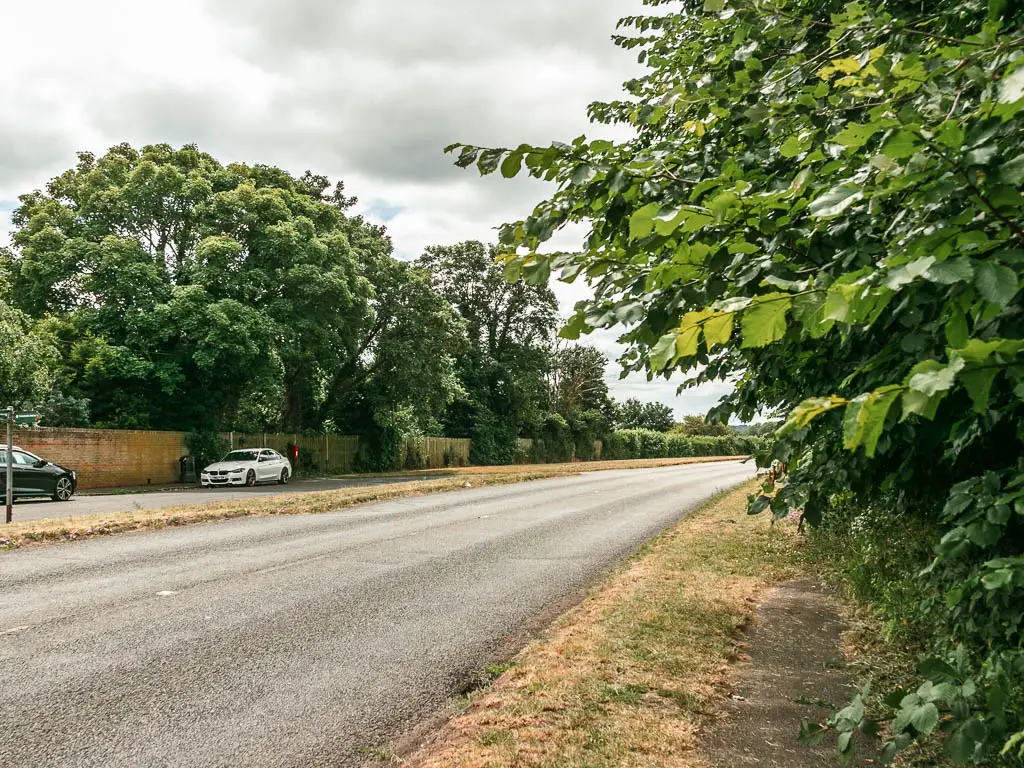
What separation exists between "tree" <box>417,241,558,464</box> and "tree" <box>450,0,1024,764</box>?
151 feet

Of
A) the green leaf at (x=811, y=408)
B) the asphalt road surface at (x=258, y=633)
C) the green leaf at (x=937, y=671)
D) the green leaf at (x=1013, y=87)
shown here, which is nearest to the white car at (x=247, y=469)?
the asphalt road surface at (x=258, y=633)

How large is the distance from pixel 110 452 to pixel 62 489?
18.0 ft

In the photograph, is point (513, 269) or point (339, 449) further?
point (339, 449)

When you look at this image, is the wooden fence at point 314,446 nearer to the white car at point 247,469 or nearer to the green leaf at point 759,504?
the white car at point 247,469

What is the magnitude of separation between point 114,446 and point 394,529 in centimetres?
1691

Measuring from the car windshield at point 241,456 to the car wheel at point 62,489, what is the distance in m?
6.25

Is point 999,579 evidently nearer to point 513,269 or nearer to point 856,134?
point 856,134

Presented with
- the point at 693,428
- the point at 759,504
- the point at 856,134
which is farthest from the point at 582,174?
the point at 693,428

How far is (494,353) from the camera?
176 feet

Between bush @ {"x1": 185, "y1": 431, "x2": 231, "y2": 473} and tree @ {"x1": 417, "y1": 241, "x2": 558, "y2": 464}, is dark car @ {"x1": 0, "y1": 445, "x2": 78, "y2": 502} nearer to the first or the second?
bush @ {"x1": 185, "y1": 431, "x2": 231, "y2": 473}

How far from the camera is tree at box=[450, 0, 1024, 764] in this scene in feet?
5.32

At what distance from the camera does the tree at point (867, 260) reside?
1.62m

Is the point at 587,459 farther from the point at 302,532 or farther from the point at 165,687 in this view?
the point at 165,687

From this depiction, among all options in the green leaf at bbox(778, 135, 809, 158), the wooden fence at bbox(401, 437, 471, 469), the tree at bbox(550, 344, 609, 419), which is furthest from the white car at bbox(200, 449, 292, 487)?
the tree at bbox(550, 344, 609, 419)
